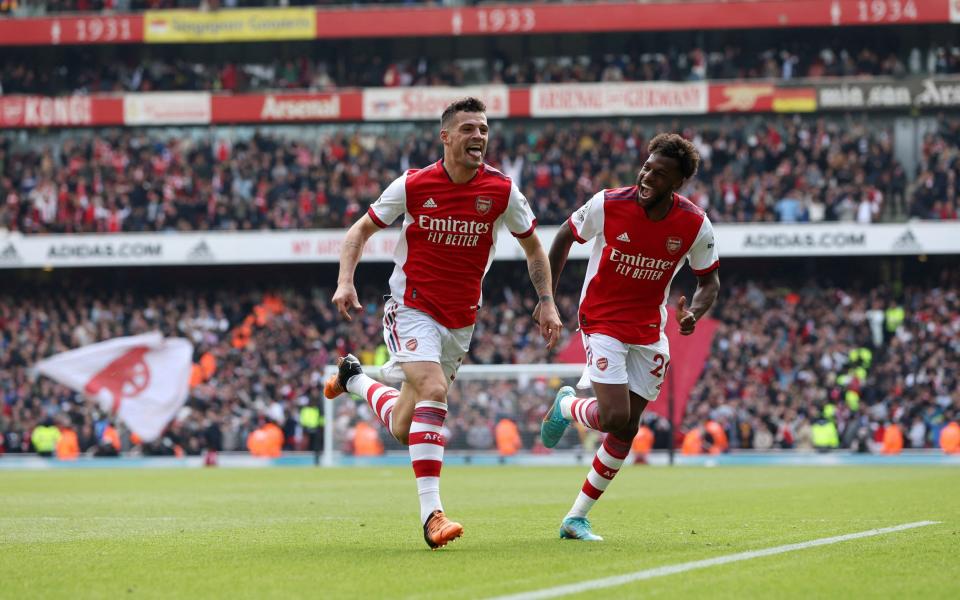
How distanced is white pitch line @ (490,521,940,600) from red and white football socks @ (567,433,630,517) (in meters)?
1.27

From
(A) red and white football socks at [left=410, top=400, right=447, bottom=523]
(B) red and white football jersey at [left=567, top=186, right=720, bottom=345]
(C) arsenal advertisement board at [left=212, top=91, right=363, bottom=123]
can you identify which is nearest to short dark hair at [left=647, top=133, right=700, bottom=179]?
(B) red and white football jersey at [left=567, top=186, right=720, bottom=345]

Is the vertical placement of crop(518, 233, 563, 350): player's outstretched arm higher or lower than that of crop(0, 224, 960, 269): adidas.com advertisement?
higher

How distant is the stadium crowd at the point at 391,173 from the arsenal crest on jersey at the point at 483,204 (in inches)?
1064

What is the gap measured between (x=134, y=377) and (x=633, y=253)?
22238 millimetres

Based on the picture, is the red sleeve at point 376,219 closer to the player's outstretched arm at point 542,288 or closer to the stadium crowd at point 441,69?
the player's outstretched arm at point 542,288

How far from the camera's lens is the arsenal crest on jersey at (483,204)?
26.0ft

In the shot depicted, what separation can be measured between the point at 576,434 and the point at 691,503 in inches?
534

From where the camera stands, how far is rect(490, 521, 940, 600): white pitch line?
5141 millimetres

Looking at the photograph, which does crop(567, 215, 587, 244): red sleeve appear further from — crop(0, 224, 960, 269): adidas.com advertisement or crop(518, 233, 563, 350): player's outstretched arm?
crop(0, 224, 960, 269): adidas.com advertisement

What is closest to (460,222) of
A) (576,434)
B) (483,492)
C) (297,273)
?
(483,492)

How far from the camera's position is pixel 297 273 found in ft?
124

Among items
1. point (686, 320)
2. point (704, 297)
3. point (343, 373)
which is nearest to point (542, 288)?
point (686, 320)

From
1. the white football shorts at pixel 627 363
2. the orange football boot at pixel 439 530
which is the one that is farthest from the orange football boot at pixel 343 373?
the orange football boot at pixel 439 530

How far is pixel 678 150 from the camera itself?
802 centimetres
